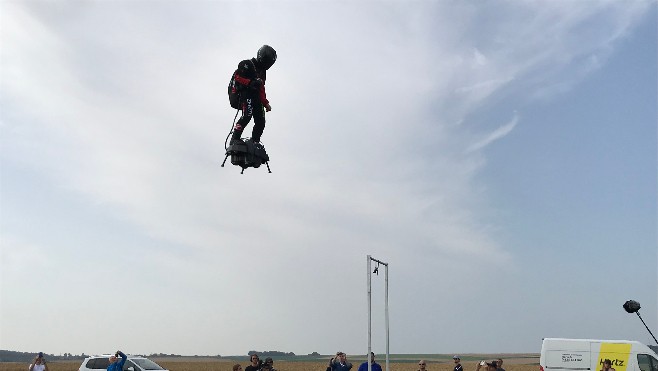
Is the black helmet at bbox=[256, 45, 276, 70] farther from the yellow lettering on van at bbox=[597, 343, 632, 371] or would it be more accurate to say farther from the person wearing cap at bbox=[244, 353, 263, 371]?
the yellow lettering on van at bbox=[597, 343, 632, 371]

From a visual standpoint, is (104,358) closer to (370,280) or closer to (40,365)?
(40,365)

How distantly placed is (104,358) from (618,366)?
1851cm

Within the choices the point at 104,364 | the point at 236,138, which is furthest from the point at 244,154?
the point at 104,364

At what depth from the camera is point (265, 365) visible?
14102 millimetres

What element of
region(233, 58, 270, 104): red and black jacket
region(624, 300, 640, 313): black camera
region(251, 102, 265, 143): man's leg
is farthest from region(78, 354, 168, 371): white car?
region(233, 58, 270, 104): red and black jacket

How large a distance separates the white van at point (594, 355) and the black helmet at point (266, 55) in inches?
698

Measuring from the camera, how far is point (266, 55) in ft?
28.0

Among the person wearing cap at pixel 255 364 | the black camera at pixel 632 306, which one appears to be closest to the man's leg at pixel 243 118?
the person wearing cap at pixel 255 364

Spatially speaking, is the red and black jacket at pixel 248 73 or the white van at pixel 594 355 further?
the white van at pixel 594 355

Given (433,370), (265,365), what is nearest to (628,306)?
(265,365)

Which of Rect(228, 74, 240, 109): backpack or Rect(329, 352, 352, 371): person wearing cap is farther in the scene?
Rect(329, 352, 352, 371): person wearing cap

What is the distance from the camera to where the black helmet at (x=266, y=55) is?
854 cm

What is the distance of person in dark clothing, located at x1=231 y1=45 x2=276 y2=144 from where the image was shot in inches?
340

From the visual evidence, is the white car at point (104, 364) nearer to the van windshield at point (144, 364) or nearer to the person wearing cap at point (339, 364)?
the van windshield at point (144, 364)
